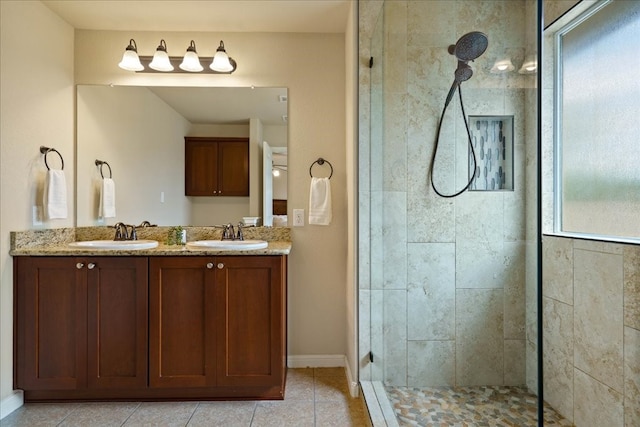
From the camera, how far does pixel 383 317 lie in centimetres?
205

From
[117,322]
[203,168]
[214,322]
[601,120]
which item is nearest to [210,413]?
[214,322]

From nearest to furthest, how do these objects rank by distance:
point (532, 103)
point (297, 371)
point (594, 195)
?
point (532, 103), point (594, 195), point (297, 371)

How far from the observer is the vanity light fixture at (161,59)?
237 centimetres

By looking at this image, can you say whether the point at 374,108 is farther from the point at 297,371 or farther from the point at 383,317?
the point at 297,371

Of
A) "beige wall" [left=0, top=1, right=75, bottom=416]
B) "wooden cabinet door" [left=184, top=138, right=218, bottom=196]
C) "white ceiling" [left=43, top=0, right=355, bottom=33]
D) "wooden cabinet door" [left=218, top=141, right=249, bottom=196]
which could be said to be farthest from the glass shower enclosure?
"beige wall" [left=0, top=1, right=75, bottom=416]

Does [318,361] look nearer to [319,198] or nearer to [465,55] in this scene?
[319,198]

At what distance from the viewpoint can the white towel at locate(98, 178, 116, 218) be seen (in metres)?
2.47

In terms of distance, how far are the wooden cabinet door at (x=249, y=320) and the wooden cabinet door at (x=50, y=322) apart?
0.79 metres

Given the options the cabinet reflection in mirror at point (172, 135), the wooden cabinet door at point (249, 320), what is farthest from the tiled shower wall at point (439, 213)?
the cabinet reflection in mirror at point (172, 135)

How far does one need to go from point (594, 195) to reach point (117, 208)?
9.11 ft

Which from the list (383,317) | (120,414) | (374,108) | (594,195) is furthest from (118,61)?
(594,195)

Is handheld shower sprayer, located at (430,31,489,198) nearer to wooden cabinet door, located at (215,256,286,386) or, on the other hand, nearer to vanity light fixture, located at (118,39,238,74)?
wooden cabinet door, located at (215,256,286,386)

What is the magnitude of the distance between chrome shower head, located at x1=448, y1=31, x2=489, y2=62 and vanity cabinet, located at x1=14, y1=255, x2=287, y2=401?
1374 mm

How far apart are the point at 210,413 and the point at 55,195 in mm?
1615
